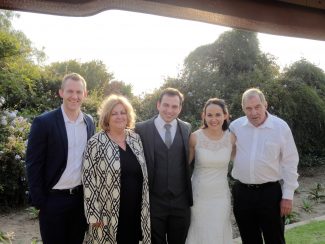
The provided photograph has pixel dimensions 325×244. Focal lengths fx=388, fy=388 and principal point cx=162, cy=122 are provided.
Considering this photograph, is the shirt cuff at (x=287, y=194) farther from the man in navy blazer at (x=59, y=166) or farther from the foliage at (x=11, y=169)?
the foliage at (x=11, y=169)

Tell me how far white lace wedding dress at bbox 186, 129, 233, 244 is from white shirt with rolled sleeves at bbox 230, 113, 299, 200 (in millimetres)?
196

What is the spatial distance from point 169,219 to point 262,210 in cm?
90

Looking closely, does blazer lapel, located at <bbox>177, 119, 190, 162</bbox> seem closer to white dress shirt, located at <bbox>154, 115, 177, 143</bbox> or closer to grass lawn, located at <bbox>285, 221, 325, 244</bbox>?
white dress shirt, located at <bbox>154, 115, 177, 143</bbox>

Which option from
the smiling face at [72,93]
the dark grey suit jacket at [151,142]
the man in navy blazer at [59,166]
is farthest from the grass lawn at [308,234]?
the smiling face at [72,93]

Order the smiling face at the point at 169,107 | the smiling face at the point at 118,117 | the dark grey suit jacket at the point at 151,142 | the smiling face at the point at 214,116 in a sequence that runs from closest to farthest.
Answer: the smiling face at the point at 118,117 < the dark grey suit jacket at the point at 151,142 < the smiling face at the point at 169,107 < the smiling face at the point at 214,116

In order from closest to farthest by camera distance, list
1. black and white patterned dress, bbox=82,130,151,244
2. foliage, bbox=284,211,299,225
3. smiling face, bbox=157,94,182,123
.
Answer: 1. black and white patterned dress, bbox=82,130,151,244
2. smiling face, bbox=157,94,182,123
3. foliage, bbox=284,211,299,225

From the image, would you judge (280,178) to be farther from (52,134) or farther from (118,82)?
(118,82)

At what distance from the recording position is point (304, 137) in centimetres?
1008

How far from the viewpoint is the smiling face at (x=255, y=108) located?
3.76 meters

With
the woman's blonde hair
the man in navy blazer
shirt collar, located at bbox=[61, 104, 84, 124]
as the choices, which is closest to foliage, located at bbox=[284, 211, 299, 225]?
the woman's blonde hair

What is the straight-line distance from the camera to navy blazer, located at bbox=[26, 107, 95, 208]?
10.2 ft

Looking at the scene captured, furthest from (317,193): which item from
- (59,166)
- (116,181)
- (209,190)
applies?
(59,166)

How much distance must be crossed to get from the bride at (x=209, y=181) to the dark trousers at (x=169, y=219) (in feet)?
0.83

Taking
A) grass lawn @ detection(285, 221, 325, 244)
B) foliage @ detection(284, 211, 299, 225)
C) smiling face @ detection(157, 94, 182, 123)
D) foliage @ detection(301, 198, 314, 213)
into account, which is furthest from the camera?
foliage @ detection(301, 198, 314, 213)
